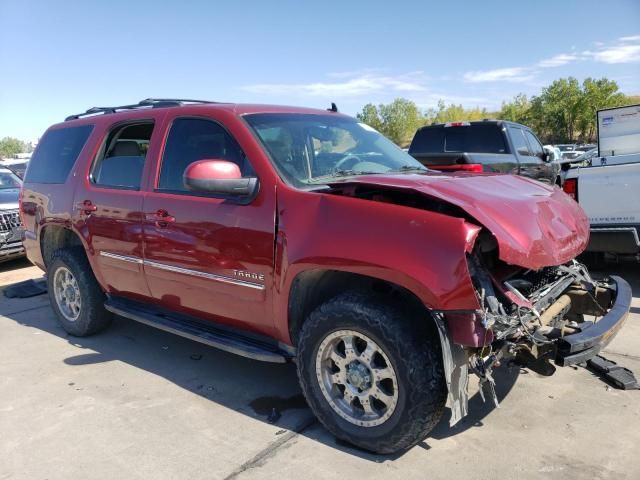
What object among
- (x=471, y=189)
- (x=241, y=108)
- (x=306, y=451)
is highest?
(x=241, y=108)

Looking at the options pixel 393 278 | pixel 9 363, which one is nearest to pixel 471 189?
pixel 393 278

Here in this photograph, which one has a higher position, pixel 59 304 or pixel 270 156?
pixel 270 156

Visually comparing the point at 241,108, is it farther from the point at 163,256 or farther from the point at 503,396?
the point at 503,396

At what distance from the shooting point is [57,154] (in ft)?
17.1

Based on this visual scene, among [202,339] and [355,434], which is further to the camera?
[202,339]

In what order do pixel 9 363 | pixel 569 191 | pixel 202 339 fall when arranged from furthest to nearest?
pixel 569 191
pixel 9 363
pixel 202 339

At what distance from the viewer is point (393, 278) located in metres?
2.67

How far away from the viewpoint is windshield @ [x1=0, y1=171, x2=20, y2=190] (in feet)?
32.2

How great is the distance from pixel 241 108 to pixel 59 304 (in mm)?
2899

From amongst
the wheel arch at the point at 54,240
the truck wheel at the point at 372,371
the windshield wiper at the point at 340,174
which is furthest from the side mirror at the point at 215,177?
the wheel arch at the point at 54,240

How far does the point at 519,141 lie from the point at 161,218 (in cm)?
731

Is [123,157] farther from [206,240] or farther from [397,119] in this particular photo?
[397,119]

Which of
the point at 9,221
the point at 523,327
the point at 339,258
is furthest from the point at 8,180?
the point at 523,327

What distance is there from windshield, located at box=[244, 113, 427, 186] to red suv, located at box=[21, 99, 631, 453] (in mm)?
17
